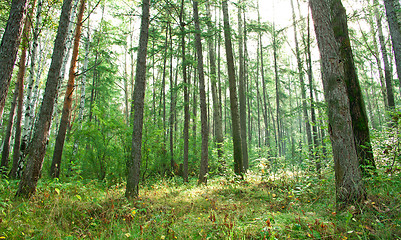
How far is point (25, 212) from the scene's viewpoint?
3.57 m

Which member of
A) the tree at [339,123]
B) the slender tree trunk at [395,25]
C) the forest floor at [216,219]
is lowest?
the forest floor at [216,219]

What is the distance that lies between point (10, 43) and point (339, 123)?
20.0 feet

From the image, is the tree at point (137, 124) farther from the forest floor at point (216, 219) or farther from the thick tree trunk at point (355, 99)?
the thick tree trunk at point (355, 99)

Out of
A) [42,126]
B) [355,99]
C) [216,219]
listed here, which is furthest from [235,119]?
[42,126]

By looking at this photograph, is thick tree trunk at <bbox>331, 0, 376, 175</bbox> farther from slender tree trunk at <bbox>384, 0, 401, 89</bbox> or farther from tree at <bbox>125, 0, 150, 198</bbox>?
tree at <bbox>125, 0, 150, 198</bbox>

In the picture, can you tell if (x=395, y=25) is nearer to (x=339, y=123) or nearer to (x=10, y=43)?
(x=339, y=123)

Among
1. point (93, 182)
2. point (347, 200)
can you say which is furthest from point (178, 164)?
point (347, 200)

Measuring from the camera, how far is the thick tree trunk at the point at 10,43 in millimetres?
3711

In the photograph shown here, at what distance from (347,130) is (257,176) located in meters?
4.84

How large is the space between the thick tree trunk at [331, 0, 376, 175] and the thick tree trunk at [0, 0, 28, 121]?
21.5 ft

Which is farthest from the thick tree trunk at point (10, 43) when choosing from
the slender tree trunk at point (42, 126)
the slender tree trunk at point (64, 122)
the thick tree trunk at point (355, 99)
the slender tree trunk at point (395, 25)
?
the slender tree trunk at point (395, 25)

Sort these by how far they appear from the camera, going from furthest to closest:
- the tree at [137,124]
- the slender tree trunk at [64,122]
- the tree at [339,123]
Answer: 1. the slender tree trunk at [64,122]
2. the tree at [137,124]
3. the tree at [339,123]

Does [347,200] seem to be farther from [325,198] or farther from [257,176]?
[257,176]

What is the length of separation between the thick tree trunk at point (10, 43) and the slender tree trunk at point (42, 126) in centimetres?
100
